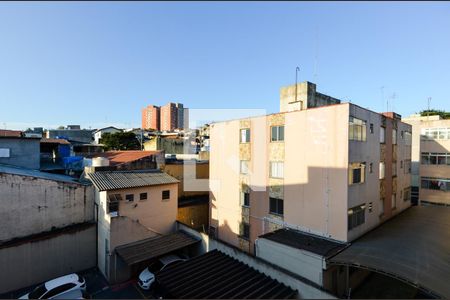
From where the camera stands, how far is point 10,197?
45.2ft

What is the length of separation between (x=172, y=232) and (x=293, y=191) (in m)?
9.34

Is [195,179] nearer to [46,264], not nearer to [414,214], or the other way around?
[46,264]

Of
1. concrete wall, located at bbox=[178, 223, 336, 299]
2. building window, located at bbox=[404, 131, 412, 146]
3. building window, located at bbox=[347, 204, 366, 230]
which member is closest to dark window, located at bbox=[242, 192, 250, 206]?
concrete wall, located at bbox=[178, 223, 336, 299]

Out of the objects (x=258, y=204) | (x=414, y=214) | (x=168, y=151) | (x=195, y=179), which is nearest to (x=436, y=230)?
(x=414, y=214)

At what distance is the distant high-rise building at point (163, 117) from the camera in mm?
79125

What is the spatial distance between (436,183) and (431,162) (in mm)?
2116

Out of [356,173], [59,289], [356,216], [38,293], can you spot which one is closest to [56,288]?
[59,289]

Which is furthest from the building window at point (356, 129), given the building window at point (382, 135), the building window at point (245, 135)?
the building window at point (245, 135)

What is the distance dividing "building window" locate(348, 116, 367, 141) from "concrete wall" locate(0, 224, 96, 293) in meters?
16.8

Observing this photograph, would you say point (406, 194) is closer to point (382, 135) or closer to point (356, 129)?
point (382, 135)

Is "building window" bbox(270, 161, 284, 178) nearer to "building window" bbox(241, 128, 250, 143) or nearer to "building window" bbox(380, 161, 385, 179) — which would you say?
"building window" bbox(241, 128, 250, 143)

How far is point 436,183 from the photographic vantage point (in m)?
23.8

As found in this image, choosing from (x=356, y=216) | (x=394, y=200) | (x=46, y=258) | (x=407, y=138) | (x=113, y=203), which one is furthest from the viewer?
(x=407, y=138)

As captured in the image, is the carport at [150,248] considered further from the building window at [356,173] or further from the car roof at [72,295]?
the building window at [356,173]
